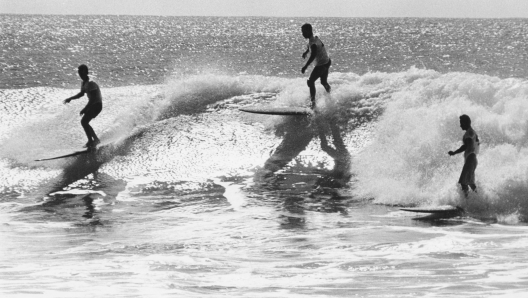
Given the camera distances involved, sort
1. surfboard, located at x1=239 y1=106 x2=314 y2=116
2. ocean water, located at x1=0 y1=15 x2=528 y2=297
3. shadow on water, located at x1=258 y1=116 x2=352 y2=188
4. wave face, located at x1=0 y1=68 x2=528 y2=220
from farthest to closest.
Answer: surfboard, located at x1=239 y1=106 x2=314 y2=116 → shadow on water, located at x1=258 y1=116 x2=352 y2=188 → wave face, located at x1=0 y1=68 x2=528 y2=220 → ocean water, located at x1=0 y1=15 x2=528 y2=297

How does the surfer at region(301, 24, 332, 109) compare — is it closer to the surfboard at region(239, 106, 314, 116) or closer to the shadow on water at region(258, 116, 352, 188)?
the surfboard at region(239, 106, 314, 116)

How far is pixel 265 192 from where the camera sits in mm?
12898

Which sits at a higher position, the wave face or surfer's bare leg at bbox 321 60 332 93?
surfer's bare leg at bbox 321 60 332 93

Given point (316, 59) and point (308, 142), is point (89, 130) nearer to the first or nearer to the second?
point (308, 142)

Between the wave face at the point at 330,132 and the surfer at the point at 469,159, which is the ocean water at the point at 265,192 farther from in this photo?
the surfer at the point at 469,159

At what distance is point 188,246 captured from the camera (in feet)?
32.5

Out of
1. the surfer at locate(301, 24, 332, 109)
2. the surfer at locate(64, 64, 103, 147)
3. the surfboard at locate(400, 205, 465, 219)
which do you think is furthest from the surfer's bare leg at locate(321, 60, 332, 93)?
the surfboard at locate(400, 205, 465, 219)

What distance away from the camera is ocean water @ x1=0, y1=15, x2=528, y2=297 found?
27.6 feet

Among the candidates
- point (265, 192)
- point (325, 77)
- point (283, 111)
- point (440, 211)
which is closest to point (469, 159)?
point (440, 211)

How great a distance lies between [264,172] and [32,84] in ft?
88.0

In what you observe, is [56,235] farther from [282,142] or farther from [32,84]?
[32,84]

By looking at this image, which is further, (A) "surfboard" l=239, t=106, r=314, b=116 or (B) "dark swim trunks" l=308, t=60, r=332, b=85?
(B) "dark swim trunks" l=308, t=60, r=332, b=85

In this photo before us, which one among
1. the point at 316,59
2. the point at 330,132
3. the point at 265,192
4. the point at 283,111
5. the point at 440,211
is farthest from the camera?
the point at 316,59

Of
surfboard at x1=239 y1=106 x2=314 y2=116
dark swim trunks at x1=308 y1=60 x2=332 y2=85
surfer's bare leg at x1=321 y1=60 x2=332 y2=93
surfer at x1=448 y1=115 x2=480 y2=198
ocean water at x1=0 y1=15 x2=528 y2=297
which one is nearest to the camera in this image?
ocean water at x1=0 y1=15 x2=528 y2=297
